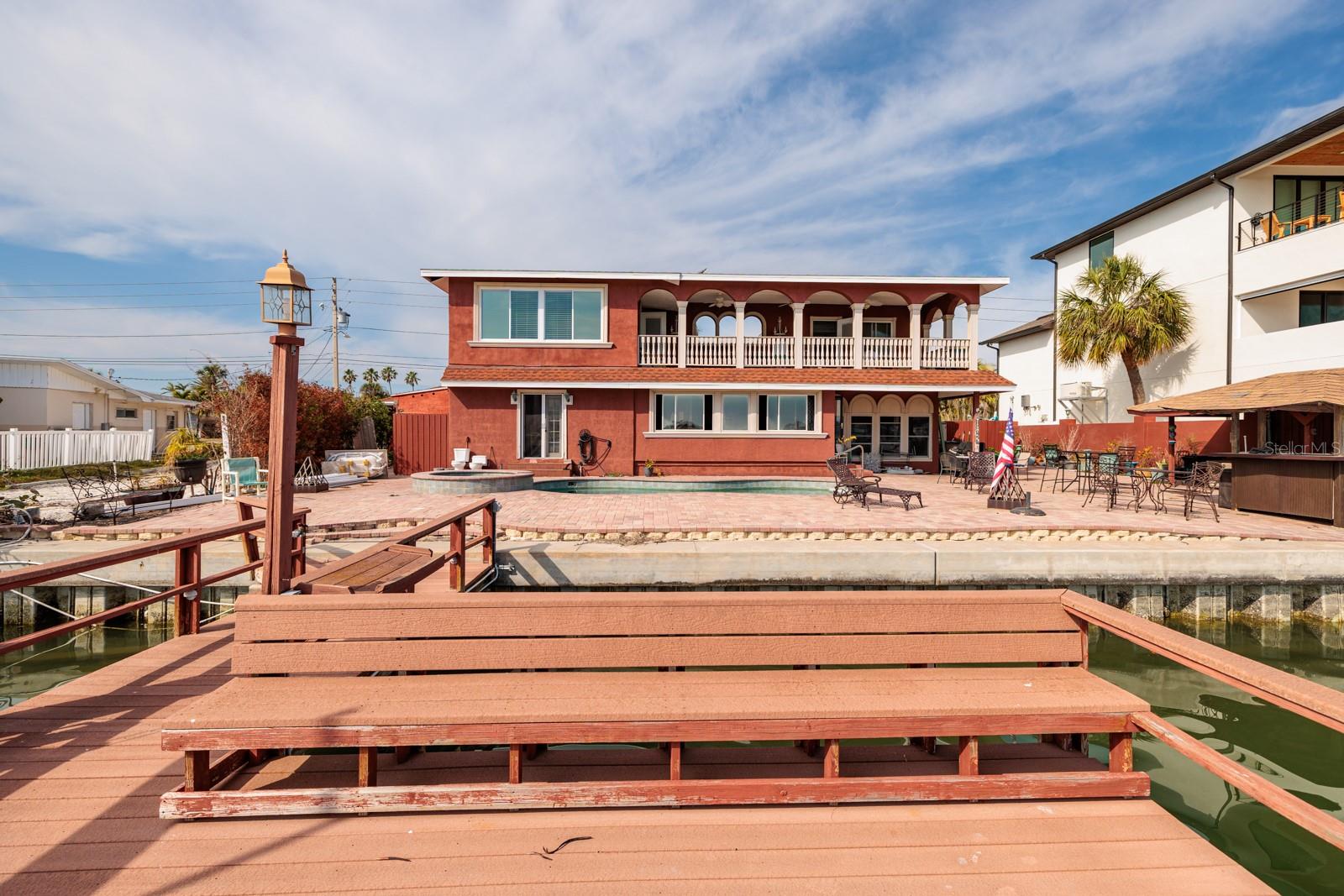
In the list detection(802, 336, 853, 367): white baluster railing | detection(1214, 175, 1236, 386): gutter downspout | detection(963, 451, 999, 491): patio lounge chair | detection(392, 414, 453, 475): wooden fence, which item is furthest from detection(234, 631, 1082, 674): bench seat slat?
detection(1214, 175, 1236, 386): gutter downspout

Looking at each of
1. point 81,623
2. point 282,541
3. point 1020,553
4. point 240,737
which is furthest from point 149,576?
point 1020,553

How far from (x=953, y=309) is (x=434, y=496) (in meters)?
19.3

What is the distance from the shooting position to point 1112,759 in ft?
9.52

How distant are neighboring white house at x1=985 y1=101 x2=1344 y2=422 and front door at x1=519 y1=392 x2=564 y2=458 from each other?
74.8 feet

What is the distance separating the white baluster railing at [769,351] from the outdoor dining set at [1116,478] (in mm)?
6599

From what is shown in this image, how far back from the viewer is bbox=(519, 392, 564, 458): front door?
765 inches

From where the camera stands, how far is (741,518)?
10.9 m

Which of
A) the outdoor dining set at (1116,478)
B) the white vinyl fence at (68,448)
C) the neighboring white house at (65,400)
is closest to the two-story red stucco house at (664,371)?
the outdoor dining set at (1116,478)

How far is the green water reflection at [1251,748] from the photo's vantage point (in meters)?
3.88

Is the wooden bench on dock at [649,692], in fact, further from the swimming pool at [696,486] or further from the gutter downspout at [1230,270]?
the gutter downspout at [1230,270]

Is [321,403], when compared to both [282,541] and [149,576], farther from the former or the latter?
[282,541]

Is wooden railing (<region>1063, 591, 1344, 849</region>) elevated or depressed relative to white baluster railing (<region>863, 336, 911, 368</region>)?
depressed

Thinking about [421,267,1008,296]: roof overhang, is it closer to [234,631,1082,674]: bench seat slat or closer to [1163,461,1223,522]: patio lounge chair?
[1163,461,1223,522]: patio lounge chair

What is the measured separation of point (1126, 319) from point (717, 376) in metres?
15.3
